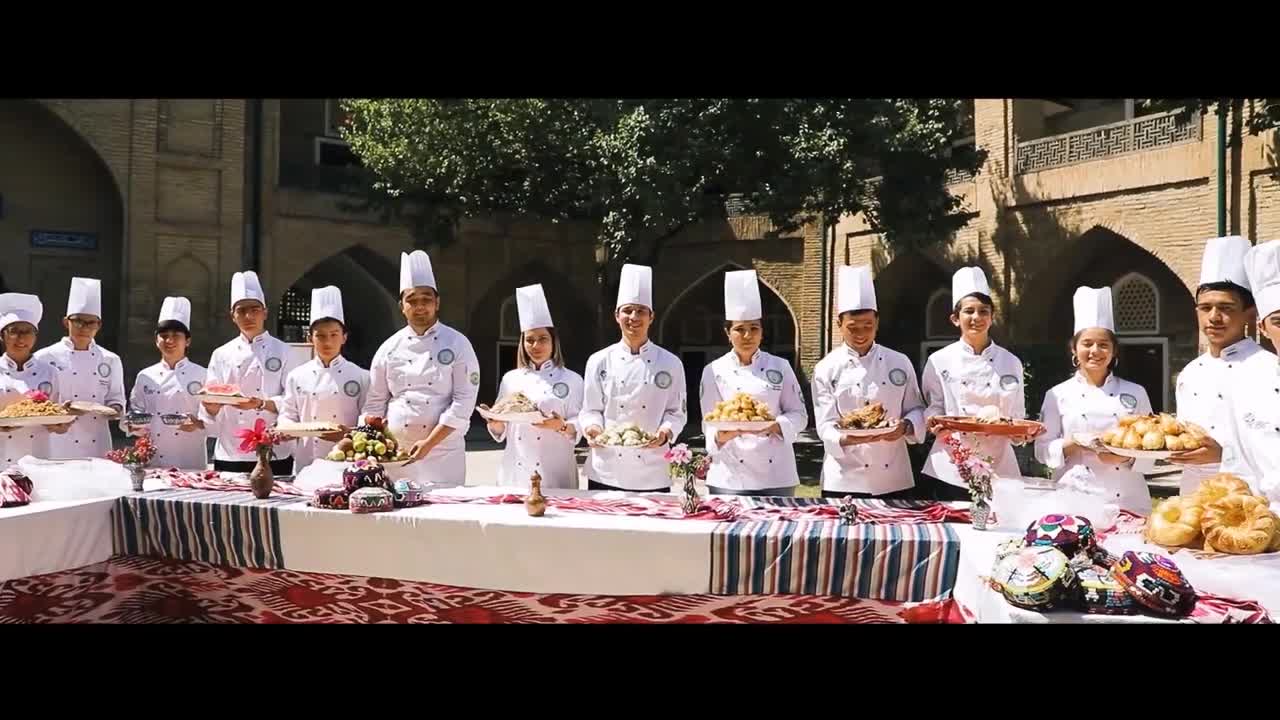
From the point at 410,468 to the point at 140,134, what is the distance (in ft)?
48.5

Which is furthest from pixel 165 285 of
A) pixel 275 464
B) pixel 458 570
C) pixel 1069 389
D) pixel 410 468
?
pixel 1069 389

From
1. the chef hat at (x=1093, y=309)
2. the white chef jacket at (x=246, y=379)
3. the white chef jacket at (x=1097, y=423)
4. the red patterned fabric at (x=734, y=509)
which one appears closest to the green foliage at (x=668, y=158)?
the white chef jacket at (x=246, y=379)

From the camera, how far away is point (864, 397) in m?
4.50

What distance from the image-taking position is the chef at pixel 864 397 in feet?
14.6

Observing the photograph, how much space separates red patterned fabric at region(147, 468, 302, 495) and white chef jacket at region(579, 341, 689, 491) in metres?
1.47

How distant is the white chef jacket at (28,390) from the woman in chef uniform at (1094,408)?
5112mm

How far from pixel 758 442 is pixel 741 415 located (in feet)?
1.59

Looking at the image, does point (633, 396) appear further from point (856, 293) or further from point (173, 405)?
point (173, 405)

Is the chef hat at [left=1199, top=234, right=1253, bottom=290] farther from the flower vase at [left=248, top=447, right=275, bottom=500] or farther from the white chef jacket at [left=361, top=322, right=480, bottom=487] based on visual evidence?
the flower vase at [left=248, top=447, right=275, bottom=500]

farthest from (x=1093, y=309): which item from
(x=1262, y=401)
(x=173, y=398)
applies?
(x=173, y=398)

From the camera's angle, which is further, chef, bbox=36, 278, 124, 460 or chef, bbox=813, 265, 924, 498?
chef, bbox=36, 278, 124, 460

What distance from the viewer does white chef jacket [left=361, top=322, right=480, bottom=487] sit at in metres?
4.77

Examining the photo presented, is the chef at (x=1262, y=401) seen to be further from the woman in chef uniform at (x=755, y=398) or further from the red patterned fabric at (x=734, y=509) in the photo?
the woman in chef uniform at (x=755, y=398)

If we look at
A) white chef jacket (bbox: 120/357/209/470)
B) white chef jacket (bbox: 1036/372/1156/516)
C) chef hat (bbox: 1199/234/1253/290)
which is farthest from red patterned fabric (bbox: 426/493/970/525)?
white chef jacket (bbox: 120/357/209/470)
